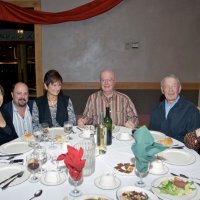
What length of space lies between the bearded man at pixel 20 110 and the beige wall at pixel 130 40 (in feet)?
5.22

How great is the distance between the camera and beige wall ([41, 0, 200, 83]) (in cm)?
413

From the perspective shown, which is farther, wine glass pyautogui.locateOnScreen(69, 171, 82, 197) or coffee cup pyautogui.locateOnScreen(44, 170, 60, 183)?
coffee cup pyautogui.locateOnScreen(44, 170, 60, 183)

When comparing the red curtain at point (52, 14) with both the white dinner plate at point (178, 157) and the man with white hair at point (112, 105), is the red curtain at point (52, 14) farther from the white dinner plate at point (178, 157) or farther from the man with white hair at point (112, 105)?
the white dinner plate at point (178, 157)

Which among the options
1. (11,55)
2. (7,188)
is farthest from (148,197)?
(11,55)

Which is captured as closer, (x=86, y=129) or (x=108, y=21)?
(x=86, y=129)

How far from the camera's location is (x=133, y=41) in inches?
166

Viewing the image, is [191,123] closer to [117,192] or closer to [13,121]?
[117,192]

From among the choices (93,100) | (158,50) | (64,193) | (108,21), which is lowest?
(64,193)

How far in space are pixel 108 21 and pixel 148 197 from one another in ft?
10.8

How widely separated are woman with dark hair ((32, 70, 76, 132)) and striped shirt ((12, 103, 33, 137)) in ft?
0.20

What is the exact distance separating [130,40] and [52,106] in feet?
6.40

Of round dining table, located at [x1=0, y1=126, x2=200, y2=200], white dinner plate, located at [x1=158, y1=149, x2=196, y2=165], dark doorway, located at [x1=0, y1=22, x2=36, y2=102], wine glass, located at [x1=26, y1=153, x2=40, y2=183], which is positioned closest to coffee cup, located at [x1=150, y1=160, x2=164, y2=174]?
round dining table, located at [x1=0, y1=126, x2=200, y2=200]

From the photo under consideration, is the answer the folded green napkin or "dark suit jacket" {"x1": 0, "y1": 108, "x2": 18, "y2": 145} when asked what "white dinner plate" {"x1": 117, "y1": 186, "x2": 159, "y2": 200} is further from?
"dark suit jacket" {"x1": 0, "y1": 108, "x2": 18, "y2": 145}

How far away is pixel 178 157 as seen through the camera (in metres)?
1.84
